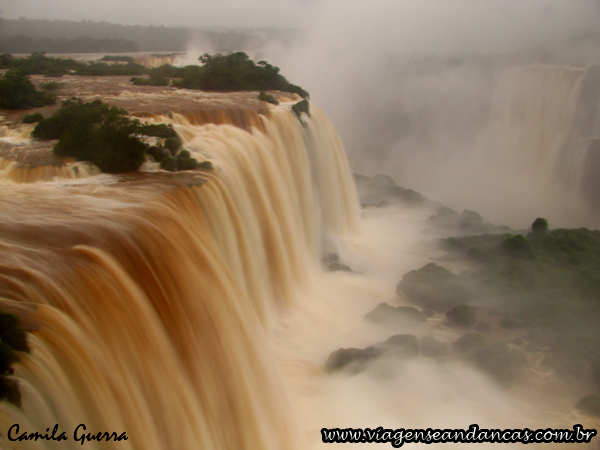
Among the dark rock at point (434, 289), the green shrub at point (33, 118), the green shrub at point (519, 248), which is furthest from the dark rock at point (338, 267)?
the green shrub at point (33, 118)

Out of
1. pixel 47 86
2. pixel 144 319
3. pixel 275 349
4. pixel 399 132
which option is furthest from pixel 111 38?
pixel 399 132

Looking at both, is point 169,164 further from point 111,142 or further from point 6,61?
point 6,61

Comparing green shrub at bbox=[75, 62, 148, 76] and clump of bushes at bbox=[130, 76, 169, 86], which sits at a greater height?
green shrub at bbox=[75, 62, 148, 76]

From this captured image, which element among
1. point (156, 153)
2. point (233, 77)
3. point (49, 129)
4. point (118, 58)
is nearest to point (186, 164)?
point (156, 153)

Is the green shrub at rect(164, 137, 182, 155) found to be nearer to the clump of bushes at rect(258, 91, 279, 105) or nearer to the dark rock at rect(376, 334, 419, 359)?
the dark rock at rect(376, 334, 419, 359)

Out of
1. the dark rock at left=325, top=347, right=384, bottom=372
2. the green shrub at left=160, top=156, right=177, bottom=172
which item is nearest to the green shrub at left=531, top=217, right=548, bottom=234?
the dark rock at left=325, top=347, right=384, bottom=372

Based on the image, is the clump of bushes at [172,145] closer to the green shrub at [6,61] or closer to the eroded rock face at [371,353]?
the eroded rock face at [371,353]
